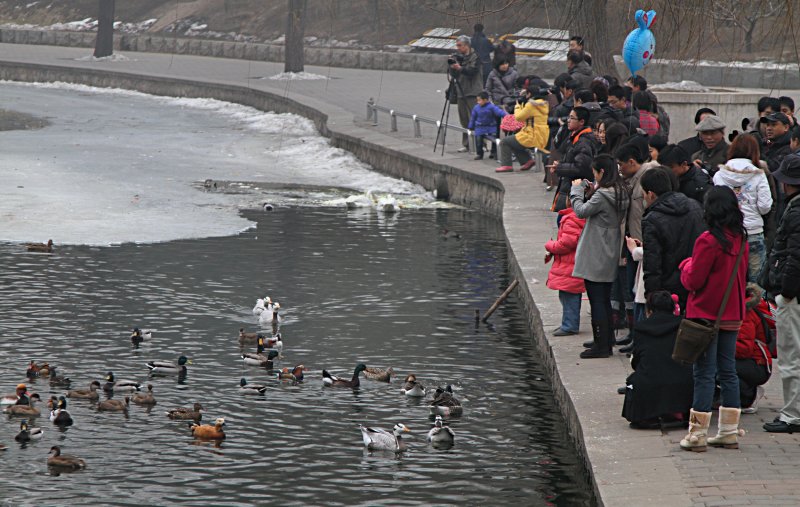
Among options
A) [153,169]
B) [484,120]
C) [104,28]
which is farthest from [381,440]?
[104,28]

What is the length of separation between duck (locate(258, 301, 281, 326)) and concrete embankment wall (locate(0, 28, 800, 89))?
12.0 m

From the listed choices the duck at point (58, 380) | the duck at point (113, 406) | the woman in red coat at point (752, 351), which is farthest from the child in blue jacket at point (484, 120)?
the woman in red coat at point (752, 351)

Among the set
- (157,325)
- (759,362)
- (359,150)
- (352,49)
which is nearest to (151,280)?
(157,325)

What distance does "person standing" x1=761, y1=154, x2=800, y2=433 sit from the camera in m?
7.92

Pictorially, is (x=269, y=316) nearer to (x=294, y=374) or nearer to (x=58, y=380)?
(x=294, y=374)

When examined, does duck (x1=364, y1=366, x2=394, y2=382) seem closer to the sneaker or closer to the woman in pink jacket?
the woman in pink jacket

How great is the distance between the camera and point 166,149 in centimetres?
2897

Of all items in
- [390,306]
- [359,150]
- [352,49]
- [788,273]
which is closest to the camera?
[788,273]

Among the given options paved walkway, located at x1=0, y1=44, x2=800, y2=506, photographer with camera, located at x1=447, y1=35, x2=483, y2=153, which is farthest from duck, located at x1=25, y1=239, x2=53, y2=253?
photographer with camera, located at x1=447, y1=35, x2=483, y2=153

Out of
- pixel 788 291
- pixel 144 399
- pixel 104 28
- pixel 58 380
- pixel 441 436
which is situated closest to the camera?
pixel 788 291

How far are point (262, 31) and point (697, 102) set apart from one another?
35.1 m

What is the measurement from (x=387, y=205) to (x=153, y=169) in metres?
6.49

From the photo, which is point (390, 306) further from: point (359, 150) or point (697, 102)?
point (359, 150)

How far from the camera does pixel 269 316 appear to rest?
13.4 meters
